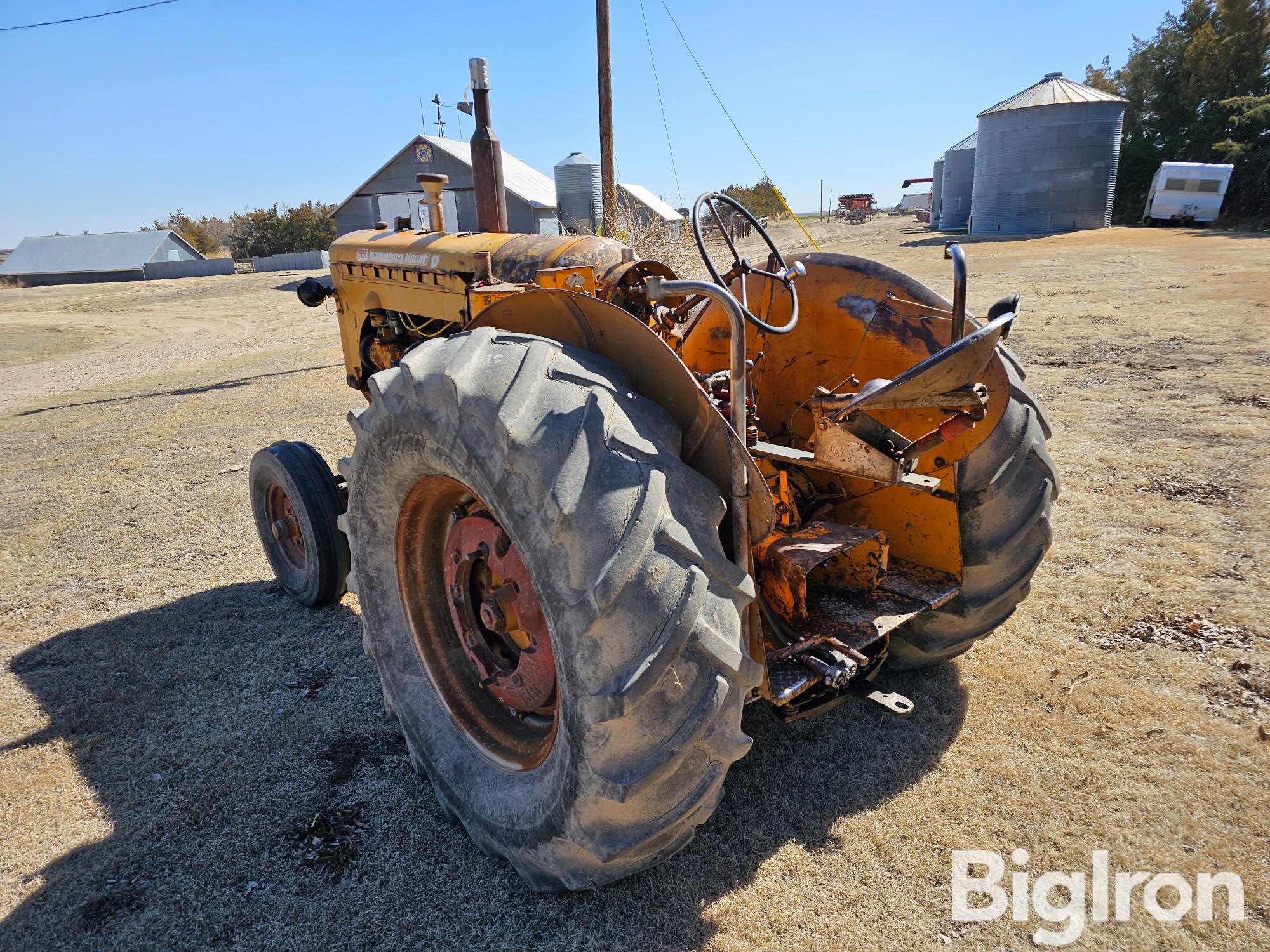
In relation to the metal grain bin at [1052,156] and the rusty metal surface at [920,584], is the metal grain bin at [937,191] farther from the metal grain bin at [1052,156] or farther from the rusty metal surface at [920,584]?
the rusty metal surface at [920,584]

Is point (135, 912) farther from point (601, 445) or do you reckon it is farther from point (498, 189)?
point (498, 189)

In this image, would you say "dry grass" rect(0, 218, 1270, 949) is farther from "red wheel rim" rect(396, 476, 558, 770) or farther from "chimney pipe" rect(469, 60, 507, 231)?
"chimney pipe" rect(469, 60, 507, 231)

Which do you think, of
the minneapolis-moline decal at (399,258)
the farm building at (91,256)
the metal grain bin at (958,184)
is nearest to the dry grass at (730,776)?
the minneapolis-moline decal at (399,258)

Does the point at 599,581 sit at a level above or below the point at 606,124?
below

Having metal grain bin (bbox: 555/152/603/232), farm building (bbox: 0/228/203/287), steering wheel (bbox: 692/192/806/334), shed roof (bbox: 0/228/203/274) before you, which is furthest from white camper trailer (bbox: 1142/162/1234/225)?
shed roof (bbox: 0/228/203/274)

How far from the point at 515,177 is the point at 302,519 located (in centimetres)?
2510

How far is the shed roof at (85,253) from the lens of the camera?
40.0 meters

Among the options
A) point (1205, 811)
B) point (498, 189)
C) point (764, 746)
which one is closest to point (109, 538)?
point (498, 189)

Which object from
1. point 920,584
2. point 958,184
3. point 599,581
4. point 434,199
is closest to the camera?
point 599,581

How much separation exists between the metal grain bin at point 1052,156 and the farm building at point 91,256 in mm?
37937

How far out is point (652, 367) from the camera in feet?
6.00

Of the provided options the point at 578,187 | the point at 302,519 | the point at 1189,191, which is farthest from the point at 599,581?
the point at 1189,191

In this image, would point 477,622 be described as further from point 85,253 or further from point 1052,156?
point 85,253

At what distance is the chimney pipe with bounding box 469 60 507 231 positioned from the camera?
13.8ft
